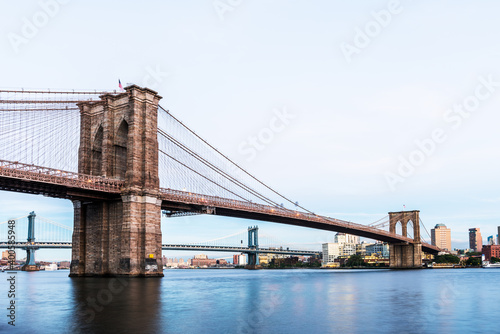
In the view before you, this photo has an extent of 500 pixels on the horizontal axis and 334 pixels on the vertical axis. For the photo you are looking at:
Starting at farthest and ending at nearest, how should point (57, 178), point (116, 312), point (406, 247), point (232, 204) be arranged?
point (406, 247), point (232, 204), point (57, 178), point (116, 312)

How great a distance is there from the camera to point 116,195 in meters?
52.6

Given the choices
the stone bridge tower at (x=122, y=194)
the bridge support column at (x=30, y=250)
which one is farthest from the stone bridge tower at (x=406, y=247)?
the bridge support column at (x=30, y=250)

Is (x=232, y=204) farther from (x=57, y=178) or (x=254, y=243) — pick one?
(x=254, y=243)

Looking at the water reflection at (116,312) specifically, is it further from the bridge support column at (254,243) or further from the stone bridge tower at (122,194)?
the bridge support column at (254,243)

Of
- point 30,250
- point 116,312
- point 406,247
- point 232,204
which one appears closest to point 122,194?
point 232,204

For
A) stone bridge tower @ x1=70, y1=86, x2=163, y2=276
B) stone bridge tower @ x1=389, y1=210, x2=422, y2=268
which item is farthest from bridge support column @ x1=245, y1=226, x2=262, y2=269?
stone bridge tower @ x1=70, y1=86, x2=163, y2=276

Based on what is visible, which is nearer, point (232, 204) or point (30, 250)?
point (232, 204)

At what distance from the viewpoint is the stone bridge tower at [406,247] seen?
122 metres

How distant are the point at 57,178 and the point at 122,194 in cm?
768

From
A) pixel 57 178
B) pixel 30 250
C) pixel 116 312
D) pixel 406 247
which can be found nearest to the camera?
pixel 116 312

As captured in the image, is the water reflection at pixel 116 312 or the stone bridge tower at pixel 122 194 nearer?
the water reflection at pixel 116 312

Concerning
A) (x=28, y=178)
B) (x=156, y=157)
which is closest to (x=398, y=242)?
(x=156, y=157)

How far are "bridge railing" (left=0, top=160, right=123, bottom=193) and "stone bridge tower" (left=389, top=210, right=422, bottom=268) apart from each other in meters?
92.8

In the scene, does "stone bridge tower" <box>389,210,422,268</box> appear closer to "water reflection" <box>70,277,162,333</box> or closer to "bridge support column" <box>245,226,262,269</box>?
"bridge support column" <box>245,226,262,269</box>
